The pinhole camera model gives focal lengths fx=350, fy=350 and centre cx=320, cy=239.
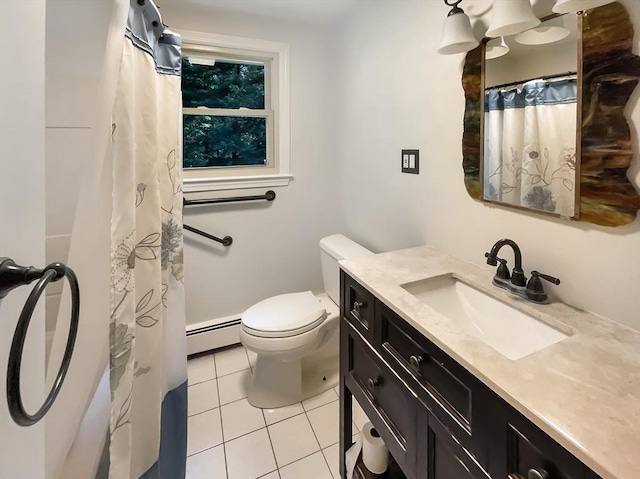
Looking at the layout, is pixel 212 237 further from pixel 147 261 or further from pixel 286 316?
pixel 147 261

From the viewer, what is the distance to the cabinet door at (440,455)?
0.78 m

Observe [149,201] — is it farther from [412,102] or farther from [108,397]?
[412,102]

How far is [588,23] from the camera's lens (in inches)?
35.8

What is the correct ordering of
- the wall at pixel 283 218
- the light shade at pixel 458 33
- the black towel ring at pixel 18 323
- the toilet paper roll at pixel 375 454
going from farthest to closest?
1. the wall at pixel 283 218
2. the toilet paper roll at pixel 375 454
3. the light shade at pixel 458 33
4. the black towel ring at pixel 18 323

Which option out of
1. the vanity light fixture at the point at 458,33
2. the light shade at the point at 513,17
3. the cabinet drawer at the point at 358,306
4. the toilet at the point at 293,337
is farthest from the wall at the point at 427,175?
the cabinet drawer at the point at 358,306

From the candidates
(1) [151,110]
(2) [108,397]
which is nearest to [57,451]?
(2) [108,397]

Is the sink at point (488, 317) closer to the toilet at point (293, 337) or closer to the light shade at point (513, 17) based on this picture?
the toilet at point (293, 337)

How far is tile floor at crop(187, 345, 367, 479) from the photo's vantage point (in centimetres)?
150

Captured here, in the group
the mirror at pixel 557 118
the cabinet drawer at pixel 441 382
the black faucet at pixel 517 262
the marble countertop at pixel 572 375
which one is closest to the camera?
the marble countertop at pixel 572 375

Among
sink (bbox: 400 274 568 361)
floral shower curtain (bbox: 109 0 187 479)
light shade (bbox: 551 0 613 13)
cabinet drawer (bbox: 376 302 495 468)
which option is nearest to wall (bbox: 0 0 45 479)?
floral shower curtain (bbox: 109 0 187 479)

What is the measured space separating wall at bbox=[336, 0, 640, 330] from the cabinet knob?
53 cm

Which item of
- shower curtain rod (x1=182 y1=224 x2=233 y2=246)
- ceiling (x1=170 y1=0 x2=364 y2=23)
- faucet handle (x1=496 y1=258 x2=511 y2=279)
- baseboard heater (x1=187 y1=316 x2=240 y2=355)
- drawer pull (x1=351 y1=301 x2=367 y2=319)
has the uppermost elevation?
ceiling (x1=170 y1=0 x2=364 y2=23)

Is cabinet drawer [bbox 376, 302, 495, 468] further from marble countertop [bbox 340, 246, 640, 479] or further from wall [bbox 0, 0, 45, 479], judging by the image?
wall [bbox 0, 0, 45, 479]

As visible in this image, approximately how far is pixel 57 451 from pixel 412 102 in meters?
1.75
